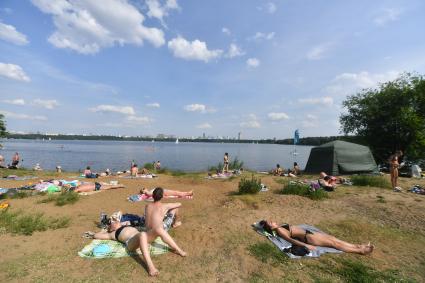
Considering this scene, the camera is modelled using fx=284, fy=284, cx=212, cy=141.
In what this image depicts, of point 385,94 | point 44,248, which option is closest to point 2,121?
point 44,248

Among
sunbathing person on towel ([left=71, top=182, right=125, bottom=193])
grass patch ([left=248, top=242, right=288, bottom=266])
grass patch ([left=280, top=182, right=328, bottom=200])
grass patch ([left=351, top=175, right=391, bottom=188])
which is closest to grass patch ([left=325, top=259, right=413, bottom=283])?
grass patch ([left=248, top=242, right=288, bottom=266])

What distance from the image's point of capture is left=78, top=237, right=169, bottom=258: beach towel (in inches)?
199

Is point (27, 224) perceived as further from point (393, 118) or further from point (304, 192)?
point (393, 118)

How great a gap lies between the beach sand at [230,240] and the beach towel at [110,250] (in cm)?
16

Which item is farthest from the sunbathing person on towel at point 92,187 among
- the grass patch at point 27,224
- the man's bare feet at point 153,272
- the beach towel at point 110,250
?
the man's bare feet at point 153,272

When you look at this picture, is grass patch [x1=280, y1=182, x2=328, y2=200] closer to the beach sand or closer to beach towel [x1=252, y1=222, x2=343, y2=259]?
the beach sand

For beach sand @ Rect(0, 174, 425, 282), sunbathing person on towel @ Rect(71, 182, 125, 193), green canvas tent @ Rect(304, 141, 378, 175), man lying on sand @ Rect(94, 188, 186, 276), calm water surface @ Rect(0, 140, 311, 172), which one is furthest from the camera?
calm water surface @ Rect(0, 140, 311, 172)

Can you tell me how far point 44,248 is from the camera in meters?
5.34

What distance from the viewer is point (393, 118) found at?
19.3 meters

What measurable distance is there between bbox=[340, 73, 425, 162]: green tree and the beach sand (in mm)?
10625

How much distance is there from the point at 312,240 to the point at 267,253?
990mm

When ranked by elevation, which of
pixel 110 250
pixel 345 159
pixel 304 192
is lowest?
pixel 110 250

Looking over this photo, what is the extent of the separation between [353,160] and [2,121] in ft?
71.1

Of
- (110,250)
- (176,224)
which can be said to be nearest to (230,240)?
→ (176,224)
